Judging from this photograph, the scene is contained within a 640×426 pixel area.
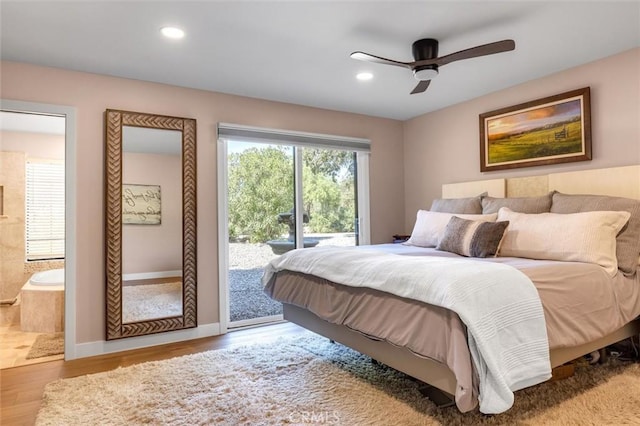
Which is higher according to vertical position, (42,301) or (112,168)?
(112,168)

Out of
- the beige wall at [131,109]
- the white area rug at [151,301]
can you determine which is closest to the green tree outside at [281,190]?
the beige wall at [131,109]

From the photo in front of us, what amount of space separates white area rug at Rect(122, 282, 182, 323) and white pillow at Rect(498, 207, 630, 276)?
2799mm

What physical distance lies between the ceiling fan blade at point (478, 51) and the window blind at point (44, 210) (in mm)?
5158

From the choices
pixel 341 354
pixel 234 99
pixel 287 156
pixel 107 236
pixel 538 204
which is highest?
pixel 234 99

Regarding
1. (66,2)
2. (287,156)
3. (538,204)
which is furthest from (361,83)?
(66,2)

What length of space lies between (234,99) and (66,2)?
1.78m

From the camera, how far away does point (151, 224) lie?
3469 mm

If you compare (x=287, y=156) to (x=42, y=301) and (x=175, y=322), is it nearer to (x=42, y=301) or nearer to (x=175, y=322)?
(x=175, y=322)

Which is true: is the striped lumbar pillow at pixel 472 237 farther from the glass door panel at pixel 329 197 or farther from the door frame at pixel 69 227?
the door frame at pixel 69 227

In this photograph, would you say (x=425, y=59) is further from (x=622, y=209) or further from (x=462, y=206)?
(x=622, y=209)

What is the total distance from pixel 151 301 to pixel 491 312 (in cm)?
288

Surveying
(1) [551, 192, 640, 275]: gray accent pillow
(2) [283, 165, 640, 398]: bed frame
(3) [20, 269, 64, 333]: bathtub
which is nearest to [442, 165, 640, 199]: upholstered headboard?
(2) [283, 165, 640, 398]: bed frame

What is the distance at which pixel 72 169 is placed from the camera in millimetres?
3119

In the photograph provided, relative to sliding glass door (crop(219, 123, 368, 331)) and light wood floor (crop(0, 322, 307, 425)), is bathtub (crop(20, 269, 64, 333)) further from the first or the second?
sliding glass door (crop(219, 123, 368, 331))
